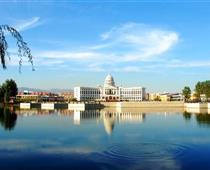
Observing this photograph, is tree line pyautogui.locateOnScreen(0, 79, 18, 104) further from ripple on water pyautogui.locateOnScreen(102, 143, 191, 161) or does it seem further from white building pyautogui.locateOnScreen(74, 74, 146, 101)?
ripple on water pyautogui.locateOnScreen(102, 143, 191, 161)

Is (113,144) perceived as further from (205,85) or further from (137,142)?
(205,85)

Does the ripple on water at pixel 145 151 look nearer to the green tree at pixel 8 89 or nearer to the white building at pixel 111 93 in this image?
the green tree at pixel 8 89

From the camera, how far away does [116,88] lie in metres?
194

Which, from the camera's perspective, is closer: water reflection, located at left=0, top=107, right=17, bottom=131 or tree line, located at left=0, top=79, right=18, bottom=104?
water reflection, located at left=0, top=107, right=17, bottom=131

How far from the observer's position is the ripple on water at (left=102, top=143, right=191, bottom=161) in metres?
23.4

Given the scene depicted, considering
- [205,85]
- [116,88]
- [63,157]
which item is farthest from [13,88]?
[63,157]

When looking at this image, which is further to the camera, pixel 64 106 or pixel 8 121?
pixel 64 106

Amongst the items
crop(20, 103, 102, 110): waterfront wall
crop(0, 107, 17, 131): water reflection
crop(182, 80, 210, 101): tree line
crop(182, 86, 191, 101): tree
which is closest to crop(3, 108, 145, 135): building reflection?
crop(0, 107, 17, 131): water reflection

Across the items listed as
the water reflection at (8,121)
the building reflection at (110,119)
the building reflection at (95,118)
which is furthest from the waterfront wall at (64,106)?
the water reflection at (8,121)

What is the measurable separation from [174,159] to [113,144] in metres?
7.84

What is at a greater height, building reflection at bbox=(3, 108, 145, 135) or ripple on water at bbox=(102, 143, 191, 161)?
building reflection at bbox=(3, 108, 145, 135)

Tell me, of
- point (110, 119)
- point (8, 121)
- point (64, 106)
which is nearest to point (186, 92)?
point (64, 106)

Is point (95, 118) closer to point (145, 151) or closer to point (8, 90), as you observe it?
point (145, 151)

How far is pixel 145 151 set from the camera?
25.9 metres
